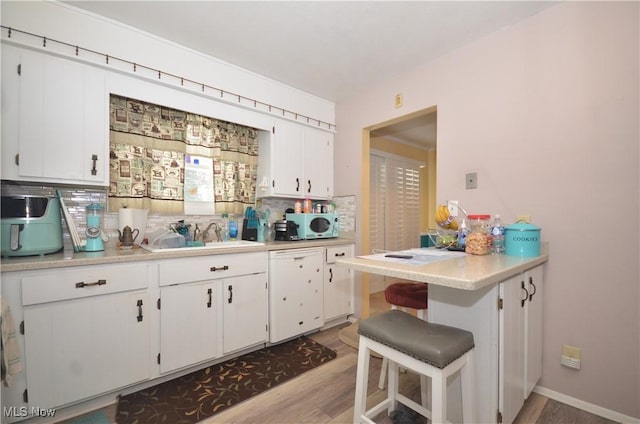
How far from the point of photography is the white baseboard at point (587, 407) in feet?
5.08

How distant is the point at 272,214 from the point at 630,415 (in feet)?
9.68

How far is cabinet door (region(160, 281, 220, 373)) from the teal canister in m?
2.03

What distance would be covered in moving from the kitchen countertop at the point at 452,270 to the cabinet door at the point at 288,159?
5.40 feet

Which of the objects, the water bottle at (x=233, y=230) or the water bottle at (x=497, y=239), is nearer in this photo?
the water bottle at (x=497, y=239)

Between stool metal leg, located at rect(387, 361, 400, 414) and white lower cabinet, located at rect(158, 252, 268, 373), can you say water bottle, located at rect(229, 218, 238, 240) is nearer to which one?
white lower cabinet, located at rect(158, 252, 268, 373)

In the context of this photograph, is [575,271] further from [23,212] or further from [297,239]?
[23,212]

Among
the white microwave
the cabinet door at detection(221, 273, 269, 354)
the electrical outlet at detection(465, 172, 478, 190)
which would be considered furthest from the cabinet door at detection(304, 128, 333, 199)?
the electrical outlet at detection(465, 172, 478, 190)

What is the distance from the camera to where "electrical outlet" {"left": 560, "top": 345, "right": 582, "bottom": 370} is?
1.70 metres

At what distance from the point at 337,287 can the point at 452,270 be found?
1.85 m

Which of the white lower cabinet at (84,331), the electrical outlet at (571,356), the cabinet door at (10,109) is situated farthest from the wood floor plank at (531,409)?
the cabinet door at (10,109)

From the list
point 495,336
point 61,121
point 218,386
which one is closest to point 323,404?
point 218,386

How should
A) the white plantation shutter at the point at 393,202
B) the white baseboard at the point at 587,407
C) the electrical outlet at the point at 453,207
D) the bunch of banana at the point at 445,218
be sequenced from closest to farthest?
the white baseboard at the point at 587,407 < the bunch of banana at the point at 445,218 < the electrical outlet at the point at 453,207 < the white plantation shutter at the point at 393,202

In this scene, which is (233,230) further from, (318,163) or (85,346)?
(85,346)

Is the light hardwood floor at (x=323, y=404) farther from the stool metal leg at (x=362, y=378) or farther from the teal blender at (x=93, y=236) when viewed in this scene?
the teal blender at (x=93, y=236)
